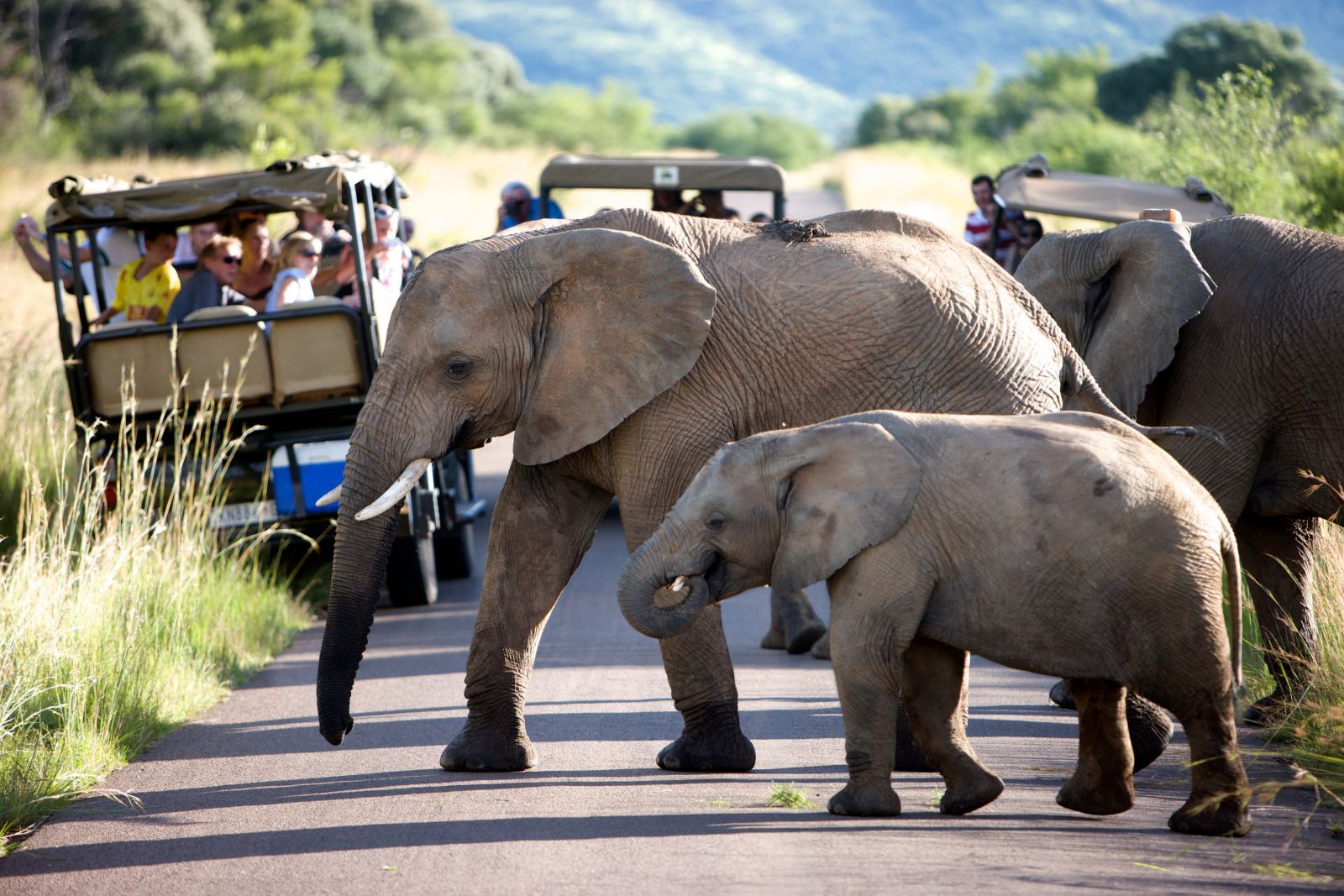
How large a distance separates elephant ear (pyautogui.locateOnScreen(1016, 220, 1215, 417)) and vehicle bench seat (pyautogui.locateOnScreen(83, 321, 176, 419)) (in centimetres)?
509

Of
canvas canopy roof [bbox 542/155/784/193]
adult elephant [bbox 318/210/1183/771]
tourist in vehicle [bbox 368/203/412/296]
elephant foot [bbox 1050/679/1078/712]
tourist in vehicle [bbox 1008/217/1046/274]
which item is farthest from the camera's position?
canvas canopy roof [bbox 542/155/784/193]

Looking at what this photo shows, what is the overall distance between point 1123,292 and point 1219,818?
9.70 ft

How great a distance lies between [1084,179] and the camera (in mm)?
11945

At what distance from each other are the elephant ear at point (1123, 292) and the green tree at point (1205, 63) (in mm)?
38906

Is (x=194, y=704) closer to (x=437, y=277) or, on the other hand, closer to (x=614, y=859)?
(x=437, y=277)

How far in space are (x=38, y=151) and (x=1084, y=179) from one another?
88.9 ft

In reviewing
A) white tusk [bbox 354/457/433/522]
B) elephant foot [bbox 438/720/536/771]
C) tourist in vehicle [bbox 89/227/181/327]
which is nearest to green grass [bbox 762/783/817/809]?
elephant foot [bbox 438/720/536/771]

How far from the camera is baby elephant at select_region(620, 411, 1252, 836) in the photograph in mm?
5109

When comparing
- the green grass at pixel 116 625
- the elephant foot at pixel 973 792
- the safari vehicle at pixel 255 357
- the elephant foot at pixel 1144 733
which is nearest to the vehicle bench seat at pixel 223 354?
the safari vehicle at pixel 255 357

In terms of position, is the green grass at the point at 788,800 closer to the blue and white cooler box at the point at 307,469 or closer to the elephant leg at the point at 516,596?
the elephant leg at the point at 516,596

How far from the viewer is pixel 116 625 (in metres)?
7.53

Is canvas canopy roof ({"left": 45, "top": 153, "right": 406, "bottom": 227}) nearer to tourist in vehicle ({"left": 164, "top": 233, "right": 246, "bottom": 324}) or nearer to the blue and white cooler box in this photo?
tourist in vehicle ({"left": 164, "top": 233, "right": 246, "bottom": 324})

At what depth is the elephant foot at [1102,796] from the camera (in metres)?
5.58

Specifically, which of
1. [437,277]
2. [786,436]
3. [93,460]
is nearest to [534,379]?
[437,277]
